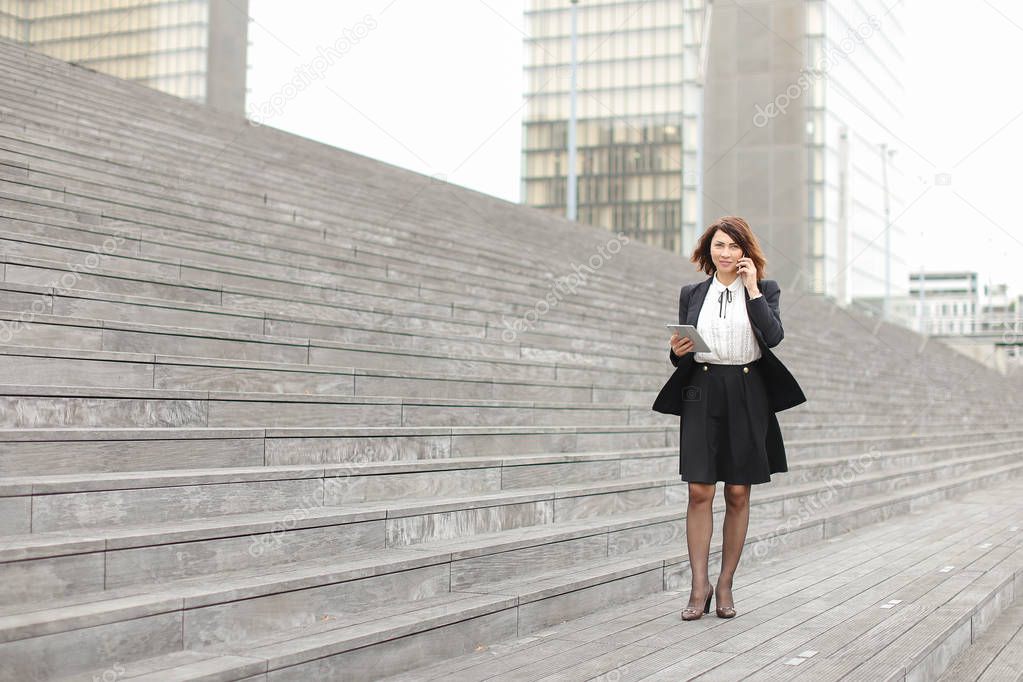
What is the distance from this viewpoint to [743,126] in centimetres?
3744

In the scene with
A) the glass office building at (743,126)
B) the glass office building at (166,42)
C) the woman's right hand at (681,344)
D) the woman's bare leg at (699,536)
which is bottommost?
the woman's bare leg at (699,536)

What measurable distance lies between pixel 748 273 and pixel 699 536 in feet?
3.74

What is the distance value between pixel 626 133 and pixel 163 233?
6539cm

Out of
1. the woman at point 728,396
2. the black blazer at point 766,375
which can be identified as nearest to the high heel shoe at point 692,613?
the woman at point 728,396

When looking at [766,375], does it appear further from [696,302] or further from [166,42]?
[166,42]

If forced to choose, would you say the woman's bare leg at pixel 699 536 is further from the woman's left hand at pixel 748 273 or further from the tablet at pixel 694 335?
the woman's left hand at pixel 748 273

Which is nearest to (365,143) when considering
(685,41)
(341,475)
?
(341,475)

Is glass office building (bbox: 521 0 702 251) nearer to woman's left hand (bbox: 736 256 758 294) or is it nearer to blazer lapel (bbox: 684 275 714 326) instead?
blazer lapel (bbox: 684 275 714 326)

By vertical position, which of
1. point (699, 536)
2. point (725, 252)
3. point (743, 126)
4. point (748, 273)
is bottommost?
point (699, 536)

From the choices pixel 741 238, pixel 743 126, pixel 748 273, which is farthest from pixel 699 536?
pixel 743 126

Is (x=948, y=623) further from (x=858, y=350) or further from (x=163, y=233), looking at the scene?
(x=858, y=350)

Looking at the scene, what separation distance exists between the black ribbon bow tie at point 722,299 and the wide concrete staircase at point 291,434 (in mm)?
1256

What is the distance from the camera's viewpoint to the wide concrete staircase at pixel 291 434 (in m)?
3.10

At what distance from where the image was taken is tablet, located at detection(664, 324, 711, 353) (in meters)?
3.96
